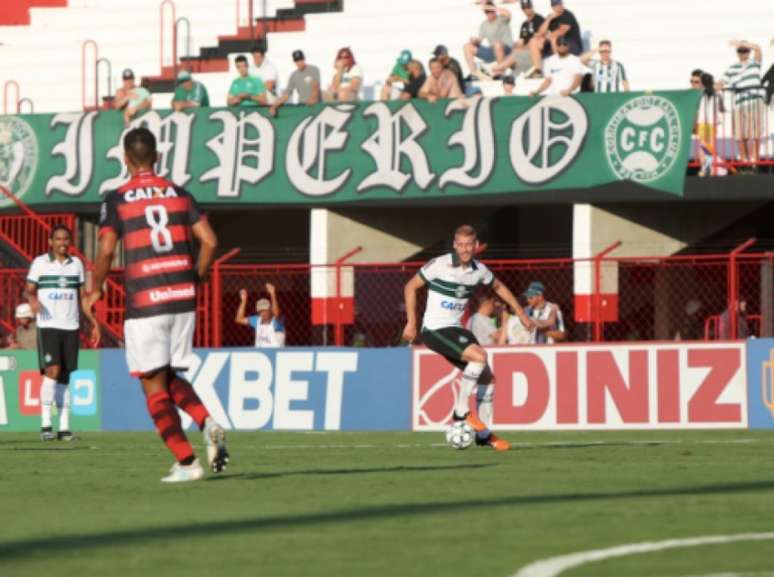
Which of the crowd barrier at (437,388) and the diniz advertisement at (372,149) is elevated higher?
the diniz advertisement at (372,149)

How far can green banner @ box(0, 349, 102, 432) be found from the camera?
25.0m

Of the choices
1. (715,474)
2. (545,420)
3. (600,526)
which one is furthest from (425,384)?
(600,526)

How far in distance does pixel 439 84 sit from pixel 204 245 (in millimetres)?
15985

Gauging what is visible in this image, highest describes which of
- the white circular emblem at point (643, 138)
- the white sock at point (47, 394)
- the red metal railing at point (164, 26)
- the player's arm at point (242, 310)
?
the red metal railing at point (164, 26)

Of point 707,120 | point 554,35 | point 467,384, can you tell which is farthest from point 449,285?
point 554,35

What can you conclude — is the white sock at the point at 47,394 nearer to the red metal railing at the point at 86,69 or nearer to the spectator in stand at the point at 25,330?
the spectator in stand at the point at 25,330

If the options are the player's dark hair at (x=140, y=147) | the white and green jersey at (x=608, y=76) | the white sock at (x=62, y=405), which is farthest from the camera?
the white and green jersey at (x=608, y=76)

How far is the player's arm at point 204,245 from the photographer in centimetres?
1186

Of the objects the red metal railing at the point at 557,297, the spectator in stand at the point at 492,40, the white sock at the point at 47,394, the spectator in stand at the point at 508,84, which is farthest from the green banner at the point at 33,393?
the spectator in stand at the point at 492,40

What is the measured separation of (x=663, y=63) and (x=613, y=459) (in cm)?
1584

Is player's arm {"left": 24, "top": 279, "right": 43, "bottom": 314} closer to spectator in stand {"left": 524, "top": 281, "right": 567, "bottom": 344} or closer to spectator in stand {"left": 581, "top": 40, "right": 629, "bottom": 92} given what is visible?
spectator in stand {"left": 524, "top": 281, "right": 567, "bottom": 344}

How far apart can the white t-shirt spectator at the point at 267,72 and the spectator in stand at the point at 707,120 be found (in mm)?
6584

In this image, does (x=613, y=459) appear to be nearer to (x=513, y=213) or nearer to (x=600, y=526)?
(x=600, y=526)

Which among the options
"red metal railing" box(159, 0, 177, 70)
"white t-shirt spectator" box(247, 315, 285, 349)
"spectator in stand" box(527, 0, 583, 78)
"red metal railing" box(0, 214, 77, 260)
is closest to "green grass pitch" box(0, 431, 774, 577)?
"white t-shirt spectator" box(247, 315, 285, 349)
